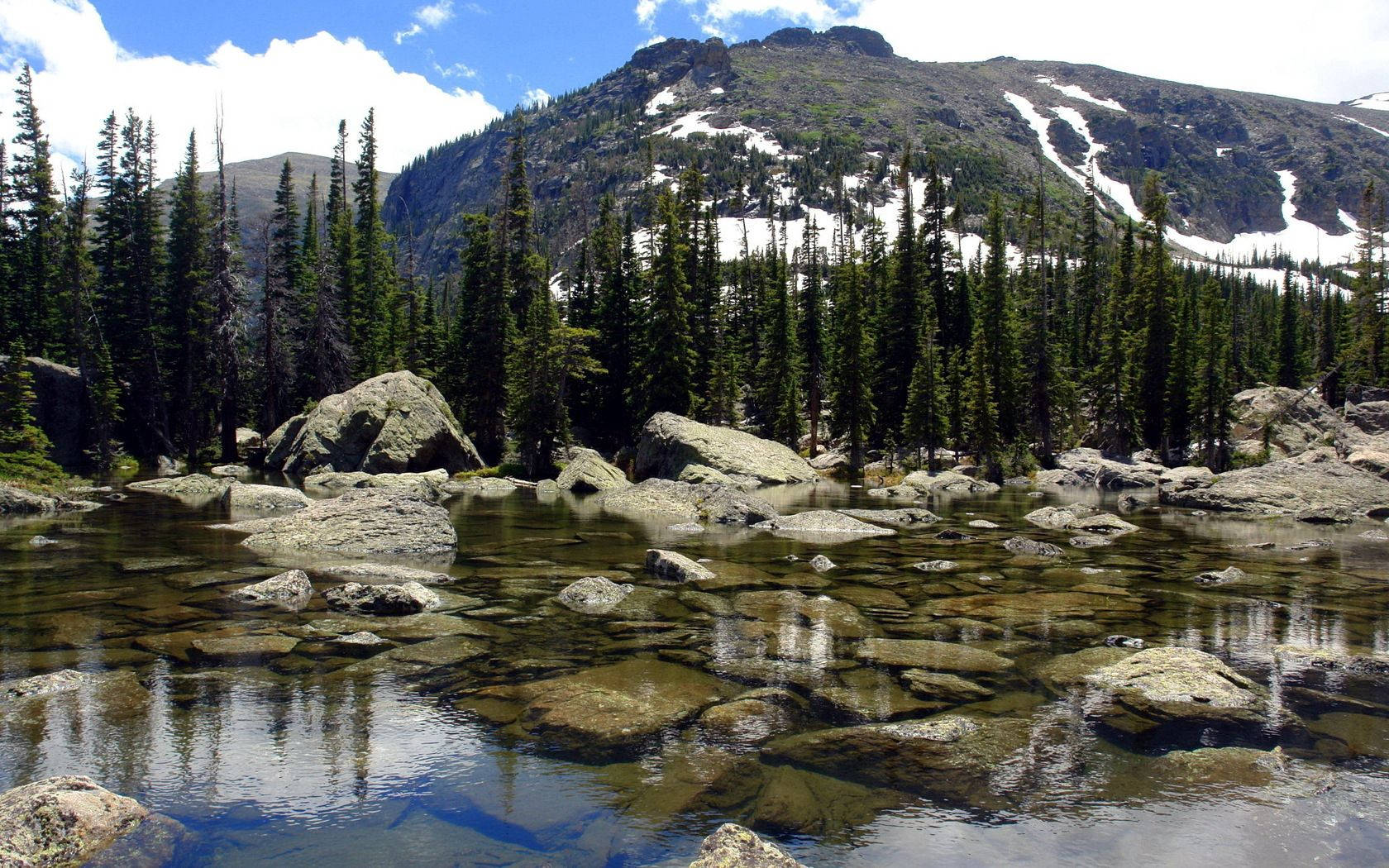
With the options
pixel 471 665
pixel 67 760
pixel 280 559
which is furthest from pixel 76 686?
pixel 280 559

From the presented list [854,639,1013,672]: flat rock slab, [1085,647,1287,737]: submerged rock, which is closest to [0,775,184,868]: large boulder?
[854,639,1013,672]: flat rock slab

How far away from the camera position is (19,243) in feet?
150

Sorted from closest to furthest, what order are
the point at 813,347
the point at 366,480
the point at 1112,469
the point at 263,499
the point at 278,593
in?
the point at 278,593 < the point at 263,499 < the point at 366,480 < the point at 1112,469 < the point at 813,347

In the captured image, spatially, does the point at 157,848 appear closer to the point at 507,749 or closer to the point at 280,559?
the point at 507,749

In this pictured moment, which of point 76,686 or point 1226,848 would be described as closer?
point 1226,848

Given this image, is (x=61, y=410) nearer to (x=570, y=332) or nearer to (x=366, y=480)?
(x=366, y=480)

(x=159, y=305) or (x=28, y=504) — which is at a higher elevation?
(x=159, y=305)

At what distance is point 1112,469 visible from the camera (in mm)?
41969

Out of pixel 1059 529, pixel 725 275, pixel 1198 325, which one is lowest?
pixel 1059 529

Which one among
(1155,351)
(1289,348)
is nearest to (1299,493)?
(1155,351)

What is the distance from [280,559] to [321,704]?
829 cm

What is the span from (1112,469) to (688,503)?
27.4 metres

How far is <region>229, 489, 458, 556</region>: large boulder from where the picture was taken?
52.9 feet

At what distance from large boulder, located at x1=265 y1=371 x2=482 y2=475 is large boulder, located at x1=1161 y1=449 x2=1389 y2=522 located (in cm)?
3158
